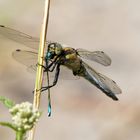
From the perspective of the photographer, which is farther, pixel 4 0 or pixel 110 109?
pixel 4 0

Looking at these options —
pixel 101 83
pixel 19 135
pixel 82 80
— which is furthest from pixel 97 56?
pixel 82 80

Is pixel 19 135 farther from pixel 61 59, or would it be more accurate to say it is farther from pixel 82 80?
pixel 82 80

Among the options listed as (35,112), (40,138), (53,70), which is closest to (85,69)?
(53,70)

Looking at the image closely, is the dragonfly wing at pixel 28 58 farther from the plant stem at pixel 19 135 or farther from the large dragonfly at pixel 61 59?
the plant stem at pixel 19 135

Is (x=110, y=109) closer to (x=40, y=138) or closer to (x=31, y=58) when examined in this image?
(x=40, y=138)

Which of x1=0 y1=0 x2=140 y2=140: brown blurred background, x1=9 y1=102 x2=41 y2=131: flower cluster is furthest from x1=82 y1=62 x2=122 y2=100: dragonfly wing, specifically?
x1=0 y1=0 x2=140 y2=140: brown blurred background

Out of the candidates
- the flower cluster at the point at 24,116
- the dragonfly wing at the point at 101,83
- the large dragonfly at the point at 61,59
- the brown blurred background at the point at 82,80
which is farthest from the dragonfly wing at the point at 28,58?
the brown blurred background at the point at 82,80
